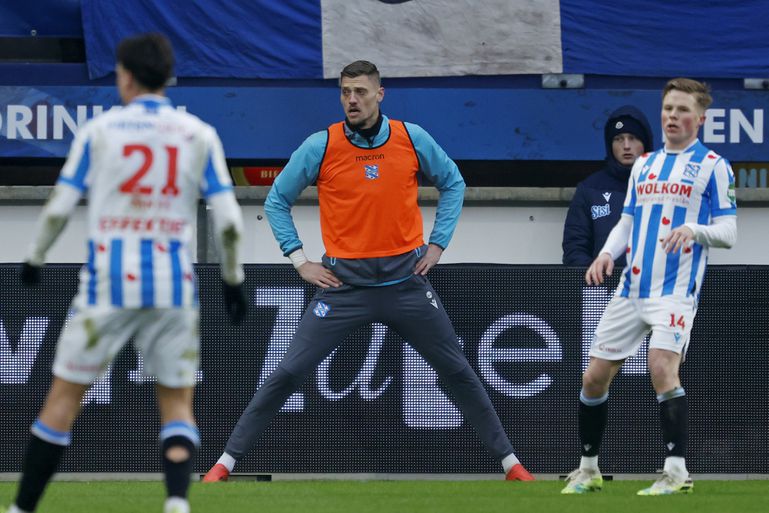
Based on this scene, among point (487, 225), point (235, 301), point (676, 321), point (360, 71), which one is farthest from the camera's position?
point (487, 225)

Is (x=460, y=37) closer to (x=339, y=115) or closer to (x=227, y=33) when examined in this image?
(x=339, y=115)

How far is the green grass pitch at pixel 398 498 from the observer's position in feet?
22.9

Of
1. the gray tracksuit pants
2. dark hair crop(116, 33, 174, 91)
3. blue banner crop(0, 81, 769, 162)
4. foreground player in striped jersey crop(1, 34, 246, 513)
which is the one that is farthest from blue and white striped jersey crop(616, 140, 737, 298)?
blue banner crop(0, 81, 769, 162)

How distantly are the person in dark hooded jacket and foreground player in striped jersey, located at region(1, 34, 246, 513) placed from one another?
4662 millimetres

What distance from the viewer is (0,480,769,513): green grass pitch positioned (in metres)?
6.97

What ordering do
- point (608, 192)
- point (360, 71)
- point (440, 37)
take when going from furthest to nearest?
1. point (440, 37)
2. point (608, 192)
3. point (360, 71)

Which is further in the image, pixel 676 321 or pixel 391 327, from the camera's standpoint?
pixel 391 327

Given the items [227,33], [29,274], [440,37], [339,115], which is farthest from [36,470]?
[440,37]

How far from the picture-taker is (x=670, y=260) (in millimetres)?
7387

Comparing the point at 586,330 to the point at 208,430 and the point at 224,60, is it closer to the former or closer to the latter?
the point at 208,430

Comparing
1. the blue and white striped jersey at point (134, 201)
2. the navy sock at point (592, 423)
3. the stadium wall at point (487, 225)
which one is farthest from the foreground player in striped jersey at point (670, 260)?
the stadium wall at point (487, 225)

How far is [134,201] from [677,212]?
3.01 meters

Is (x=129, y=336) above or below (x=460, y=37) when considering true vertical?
below

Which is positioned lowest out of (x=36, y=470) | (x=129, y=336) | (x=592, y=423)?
(x=592, y=423)
